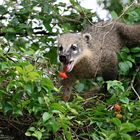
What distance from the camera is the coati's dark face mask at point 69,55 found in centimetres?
581

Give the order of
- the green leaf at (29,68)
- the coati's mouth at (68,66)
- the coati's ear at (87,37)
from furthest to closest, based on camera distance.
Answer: the coati's ear at (87,37) → the coati's mouth at (68,66) → the green leaf at (29,68)

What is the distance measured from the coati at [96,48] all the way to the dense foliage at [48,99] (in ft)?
0.68

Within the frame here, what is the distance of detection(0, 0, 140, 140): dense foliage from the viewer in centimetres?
436

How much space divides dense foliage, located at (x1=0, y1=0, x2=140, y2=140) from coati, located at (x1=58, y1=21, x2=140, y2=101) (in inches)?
8.1

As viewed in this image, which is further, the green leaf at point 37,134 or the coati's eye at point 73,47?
the coati's eye at point 73,47

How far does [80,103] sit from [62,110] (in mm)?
867

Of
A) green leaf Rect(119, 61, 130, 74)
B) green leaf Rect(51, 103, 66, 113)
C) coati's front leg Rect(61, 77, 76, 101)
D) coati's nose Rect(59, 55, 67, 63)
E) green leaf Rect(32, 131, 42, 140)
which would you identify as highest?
green leaf Rect(51, 103, 66, 113)

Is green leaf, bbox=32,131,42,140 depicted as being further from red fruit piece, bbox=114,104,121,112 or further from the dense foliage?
Result: red fruit piece, bbox=114,104,121,112

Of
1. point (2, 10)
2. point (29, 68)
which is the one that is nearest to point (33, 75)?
point (29, 68)

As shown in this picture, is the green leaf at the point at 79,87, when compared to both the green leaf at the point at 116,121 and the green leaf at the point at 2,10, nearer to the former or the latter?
the green leaf at the point at 2,10

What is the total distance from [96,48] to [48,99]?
2419mm

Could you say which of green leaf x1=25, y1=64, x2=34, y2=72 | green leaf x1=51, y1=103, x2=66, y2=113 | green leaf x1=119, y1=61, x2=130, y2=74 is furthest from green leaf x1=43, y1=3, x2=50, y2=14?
green leaf x1=51, y1=103, x2=66, y2=113

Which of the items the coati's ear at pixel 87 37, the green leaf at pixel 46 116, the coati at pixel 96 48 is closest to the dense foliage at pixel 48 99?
the green leaf at pixel 46 116

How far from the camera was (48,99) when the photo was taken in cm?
440
